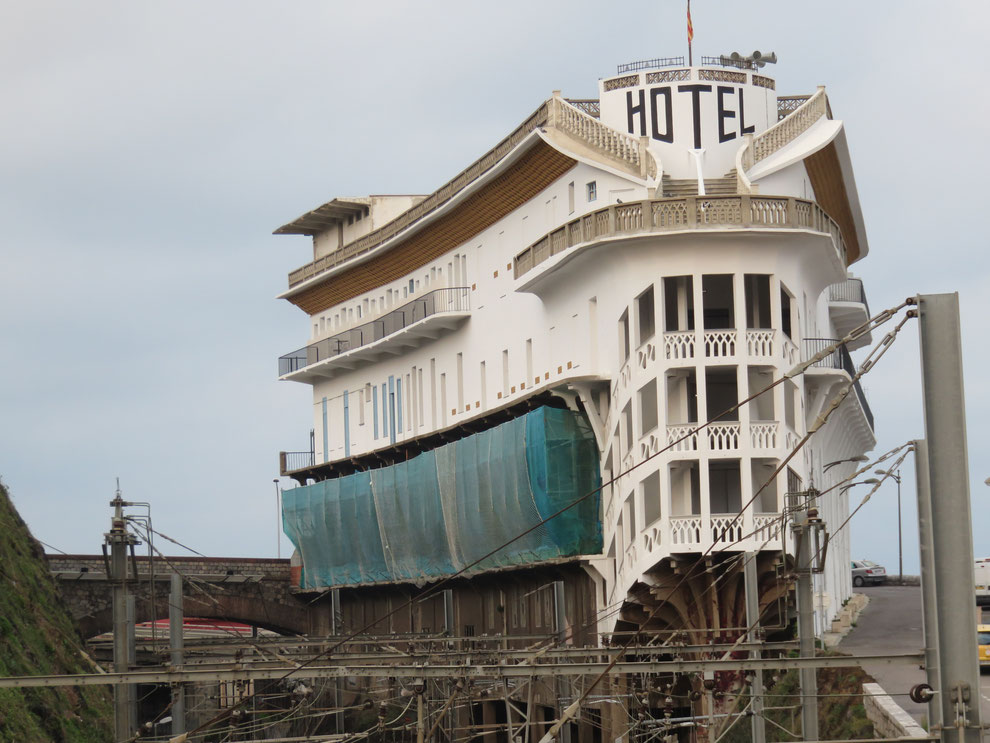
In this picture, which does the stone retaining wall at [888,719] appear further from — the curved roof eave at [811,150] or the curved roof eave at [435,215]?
the curved roof eave at [435,215]

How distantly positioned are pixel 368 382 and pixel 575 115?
78.9 feet

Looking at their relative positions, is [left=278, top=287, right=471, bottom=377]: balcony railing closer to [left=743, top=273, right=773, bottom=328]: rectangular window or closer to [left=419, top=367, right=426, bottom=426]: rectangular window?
[left=419, top=367, right=426, bottom=426]: rectangular window

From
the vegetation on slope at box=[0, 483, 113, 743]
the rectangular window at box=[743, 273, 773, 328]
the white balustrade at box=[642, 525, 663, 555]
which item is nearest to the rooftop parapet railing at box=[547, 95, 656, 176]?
the rectangular window at box=[743, 273, 773, 328]

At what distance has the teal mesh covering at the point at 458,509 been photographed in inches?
2013

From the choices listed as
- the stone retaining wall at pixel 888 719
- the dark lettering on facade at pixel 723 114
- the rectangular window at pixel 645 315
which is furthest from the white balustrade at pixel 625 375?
the stone retaining wall at pixel 888 719

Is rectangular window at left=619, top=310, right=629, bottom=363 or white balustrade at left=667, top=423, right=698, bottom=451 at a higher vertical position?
rectangular window at left=619, top=310, right=629, bottom=363

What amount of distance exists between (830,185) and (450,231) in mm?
13721

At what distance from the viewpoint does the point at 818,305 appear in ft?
181

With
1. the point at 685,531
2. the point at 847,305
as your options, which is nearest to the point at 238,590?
the point at 847,305

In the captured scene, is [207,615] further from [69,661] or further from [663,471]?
[663,471]

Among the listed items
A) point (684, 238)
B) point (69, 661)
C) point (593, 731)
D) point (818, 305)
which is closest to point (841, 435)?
point (818, 305)

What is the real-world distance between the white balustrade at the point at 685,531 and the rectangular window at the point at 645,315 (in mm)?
4940

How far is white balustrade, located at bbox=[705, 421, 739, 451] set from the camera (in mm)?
44219

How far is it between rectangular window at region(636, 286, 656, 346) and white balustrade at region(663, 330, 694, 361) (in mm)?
1401
